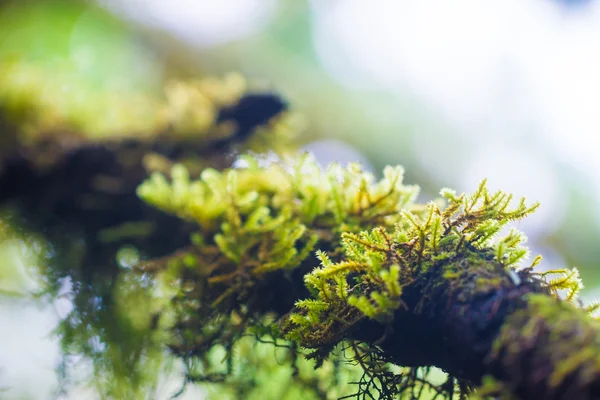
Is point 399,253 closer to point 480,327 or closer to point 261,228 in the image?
point 480,327

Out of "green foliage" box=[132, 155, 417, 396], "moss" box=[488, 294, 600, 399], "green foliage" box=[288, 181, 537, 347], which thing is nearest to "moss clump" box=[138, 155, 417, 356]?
"green foliage" box=[132, 155, 417, 396]

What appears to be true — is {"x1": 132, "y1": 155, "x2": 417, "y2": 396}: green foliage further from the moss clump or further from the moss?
the moss

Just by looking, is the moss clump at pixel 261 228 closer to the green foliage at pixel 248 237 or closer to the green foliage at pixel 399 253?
the green foliage at pixel 248 237

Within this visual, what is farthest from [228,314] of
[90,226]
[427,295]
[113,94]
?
[113,94]

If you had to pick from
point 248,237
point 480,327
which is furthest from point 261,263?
point 480,327

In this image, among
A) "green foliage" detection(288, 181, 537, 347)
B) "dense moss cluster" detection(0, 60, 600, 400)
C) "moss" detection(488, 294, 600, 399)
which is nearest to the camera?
"moss" detection(488, 294, 600, 399)

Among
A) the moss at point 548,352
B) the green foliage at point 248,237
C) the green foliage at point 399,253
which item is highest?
the green foliage at point 248,237

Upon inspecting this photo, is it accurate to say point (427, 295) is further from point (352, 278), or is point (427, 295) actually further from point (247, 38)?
point (247, 38)

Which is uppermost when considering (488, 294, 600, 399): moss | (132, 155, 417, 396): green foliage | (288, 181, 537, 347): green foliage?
(132, 155, 417, 396): green foliage

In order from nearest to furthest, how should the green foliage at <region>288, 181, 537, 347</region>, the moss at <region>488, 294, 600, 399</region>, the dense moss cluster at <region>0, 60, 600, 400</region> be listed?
the moss at <region>488, 294, 600, 399</region> → the dense moss cluster at <region>0, 60, 600, 400</region> → the green foliage at <region>288, 181, 537, 347</region>

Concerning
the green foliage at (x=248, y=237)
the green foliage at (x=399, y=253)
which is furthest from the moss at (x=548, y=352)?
the green foliage at (x=248, y=237)

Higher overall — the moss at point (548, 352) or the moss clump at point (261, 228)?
the moss clump at point (261, 228)

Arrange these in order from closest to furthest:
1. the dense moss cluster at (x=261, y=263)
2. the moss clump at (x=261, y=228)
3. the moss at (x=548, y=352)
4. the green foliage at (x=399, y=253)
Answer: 1. the moss at (x=548, y=352)
2. the dense moss cluster at (x=261, y=263)
3. the green foliage at (x=399, y=253)
4. the moss clump at (x=261, y=228)
